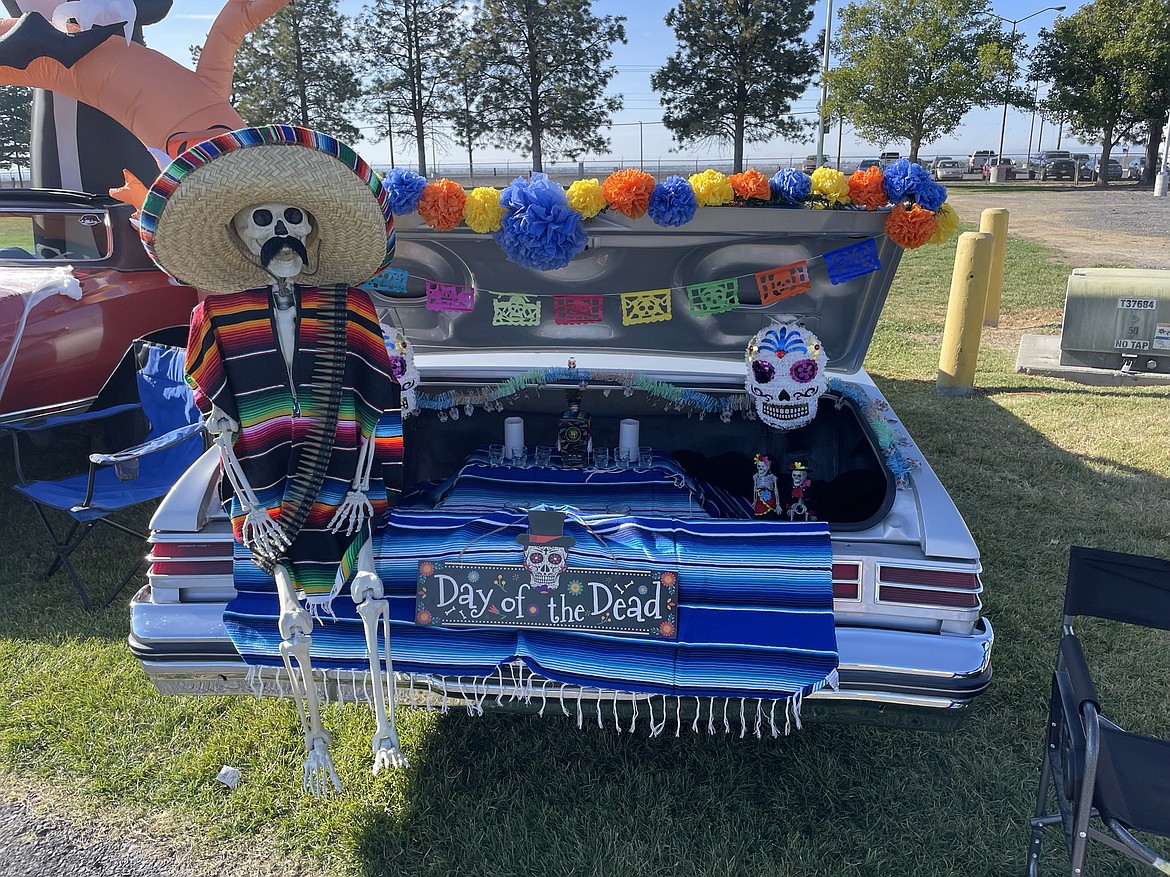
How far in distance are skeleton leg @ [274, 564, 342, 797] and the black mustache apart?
2.63 ft

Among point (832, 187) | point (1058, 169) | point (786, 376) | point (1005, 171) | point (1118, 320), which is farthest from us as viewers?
point (1005, 171)

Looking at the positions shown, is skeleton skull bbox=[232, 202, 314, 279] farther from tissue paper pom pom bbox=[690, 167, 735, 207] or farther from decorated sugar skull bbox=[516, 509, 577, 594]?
tissue paper pom pom bbox=[690, 167, 735, 207]

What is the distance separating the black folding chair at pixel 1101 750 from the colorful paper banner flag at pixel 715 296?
154cm

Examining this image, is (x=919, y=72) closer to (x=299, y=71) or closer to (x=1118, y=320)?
(x=299, y=71)

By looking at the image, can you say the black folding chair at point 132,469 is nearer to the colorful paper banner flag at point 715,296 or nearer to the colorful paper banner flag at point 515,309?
the colorful paper banner flag at point 515,309

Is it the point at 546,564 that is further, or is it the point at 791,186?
the point at 791,186

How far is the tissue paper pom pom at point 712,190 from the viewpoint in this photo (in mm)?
2805

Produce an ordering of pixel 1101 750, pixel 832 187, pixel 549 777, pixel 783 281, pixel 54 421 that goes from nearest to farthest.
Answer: pixel 1101 750 < pixel 549 777 < pixel 832 187 < pixel 783 281 < pixel 54 421

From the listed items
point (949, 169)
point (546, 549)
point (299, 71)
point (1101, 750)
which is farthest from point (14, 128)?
point (949, 169)

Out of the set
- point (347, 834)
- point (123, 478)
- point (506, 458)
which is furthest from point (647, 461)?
point (123, 478)

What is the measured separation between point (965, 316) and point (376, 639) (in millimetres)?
5693

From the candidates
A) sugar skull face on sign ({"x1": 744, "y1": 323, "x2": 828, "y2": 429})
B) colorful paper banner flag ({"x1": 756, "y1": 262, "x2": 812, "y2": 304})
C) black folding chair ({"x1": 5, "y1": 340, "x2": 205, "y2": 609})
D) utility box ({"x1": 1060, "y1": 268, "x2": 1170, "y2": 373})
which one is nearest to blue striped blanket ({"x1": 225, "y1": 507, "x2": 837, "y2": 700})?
sugar skull face on sign ({"x1": 744, "y1": 323, "x2": 828, "y2": 429})

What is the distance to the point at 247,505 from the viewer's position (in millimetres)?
2141

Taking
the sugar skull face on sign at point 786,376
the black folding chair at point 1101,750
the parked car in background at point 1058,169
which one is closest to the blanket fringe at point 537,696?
the black folding chair at point 1101,750
